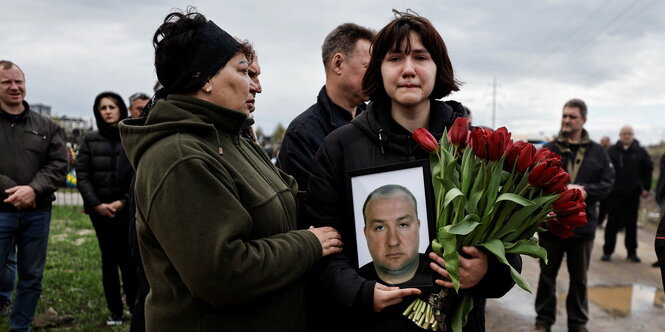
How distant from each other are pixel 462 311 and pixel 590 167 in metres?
4.28

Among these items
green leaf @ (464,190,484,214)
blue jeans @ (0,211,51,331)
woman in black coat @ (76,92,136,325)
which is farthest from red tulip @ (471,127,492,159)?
blue jeans @ (0,211,51,331)

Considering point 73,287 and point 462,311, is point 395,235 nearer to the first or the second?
point 462,311

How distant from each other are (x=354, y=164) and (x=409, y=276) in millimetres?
512

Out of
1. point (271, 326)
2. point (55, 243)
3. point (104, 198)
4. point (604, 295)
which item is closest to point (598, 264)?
point (604, 295)

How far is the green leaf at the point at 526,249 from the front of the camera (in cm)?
190

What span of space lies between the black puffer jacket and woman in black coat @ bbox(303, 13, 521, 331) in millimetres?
3590

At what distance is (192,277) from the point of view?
5.76 feet

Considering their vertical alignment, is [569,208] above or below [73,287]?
above

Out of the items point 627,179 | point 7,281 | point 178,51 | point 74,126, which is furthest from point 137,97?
point 74,126

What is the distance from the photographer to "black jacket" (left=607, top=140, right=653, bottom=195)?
9.81 m

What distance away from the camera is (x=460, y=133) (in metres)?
1.97

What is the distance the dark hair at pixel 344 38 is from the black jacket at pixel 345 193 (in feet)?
4.52

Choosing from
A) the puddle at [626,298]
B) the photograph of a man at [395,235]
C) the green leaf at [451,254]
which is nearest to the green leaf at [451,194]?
the green leaf at [451,254]

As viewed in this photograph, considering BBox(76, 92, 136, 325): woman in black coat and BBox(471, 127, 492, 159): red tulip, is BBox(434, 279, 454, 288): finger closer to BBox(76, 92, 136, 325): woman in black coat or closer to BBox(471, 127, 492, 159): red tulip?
BBox(471, 127, 492, 159): red tulip
